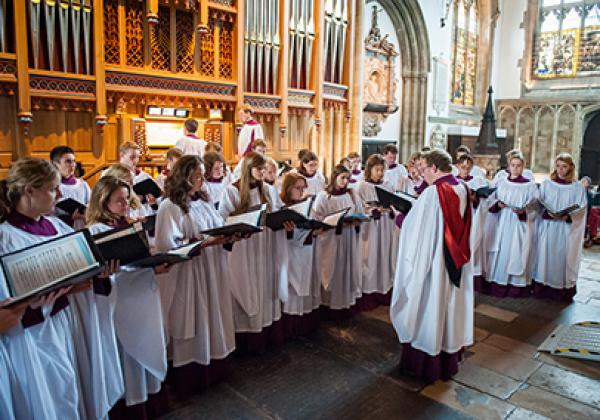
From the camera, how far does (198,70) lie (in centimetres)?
718

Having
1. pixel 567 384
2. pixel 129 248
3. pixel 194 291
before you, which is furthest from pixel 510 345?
pixel 129 248

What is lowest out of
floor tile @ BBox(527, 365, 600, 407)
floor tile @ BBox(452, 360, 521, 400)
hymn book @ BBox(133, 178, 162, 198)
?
floor tile @ BBox(527, 365, 600, 407)

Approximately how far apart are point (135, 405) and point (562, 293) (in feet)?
16.5

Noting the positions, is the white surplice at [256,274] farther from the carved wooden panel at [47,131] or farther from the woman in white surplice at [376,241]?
the carved wooden panel at [47,131]

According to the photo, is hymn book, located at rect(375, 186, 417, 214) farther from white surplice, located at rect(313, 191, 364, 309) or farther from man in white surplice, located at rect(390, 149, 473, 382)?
white surplice, located at rect(313, 191, 364, 309)

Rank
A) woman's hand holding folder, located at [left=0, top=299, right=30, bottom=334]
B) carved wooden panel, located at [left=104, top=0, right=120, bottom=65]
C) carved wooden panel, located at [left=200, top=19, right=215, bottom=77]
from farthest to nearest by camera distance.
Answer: carved wooden panel, located at [left=200, top=19, right=215, bottom=77] → carved wooden panel, located at [left=104, top=0, right=120, bottom=65] → woman's hand holding folder, located at [left=0, top=299, right=30, bottom=334]

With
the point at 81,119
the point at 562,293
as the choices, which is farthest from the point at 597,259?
the point at 81,119

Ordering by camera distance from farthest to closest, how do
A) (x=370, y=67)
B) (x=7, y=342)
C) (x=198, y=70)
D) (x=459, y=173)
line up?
1. (x=370, y=67)
2. (x=198, y=70)
3. (x=459, y=173)
4. (x=7, y=342)

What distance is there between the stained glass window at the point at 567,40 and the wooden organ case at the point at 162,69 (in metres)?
10.3

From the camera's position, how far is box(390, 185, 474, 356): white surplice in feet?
11.1

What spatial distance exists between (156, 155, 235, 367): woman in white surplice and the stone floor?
1.25 ft

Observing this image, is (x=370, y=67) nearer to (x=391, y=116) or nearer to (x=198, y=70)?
(x=391, y=116)

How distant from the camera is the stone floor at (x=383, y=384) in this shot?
3.20 m

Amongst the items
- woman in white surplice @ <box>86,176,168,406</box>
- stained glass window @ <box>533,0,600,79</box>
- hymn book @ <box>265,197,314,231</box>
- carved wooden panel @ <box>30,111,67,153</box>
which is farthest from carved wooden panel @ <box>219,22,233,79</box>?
stained glass window @ <box>533,0,600,79</box>
